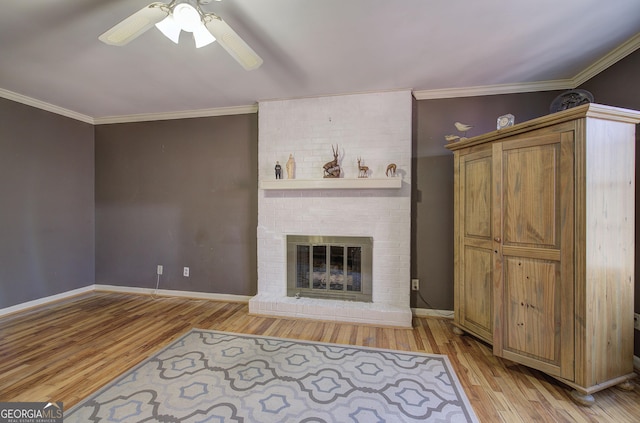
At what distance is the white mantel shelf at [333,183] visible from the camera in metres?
2.68

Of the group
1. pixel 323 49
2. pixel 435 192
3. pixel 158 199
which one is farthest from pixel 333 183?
pixel 158 199

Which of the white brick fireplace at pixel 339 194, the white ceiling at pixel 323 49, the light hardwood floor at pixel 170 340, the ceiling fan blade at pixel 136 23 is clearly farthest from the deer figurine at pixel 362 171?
the ceiling fan blade at pixel 136 23

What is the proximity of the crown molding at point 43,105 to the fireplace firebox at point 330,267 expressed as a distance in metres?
3.34

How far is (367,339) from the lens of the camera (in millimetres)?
2373

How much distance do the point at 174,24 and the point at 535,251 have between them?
105 inches

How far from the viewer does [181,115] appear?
3.46 metres

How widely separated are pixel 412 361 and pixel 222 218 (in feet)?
8.71

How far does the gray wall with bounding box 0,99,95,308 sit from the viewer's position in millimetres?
2881

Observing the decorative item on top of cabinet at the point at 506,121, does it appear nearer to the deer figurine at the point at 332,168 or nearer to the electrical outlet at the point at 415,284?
the deer figurine at the point at 332,168

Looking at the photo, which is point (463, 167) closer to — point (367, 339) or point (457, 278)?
point (457, 278)

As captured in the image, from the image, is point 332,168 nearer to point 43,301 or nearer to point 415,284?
point 415,284

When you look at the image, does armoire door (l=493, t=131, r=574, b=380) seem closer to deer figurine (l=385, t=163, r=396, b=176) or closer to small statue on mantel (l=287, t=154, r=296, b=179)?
deer figurine (l=385, t=163, r=396, b=176)

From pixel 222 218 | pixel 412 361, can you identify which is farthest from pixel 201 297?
pixel 412 361

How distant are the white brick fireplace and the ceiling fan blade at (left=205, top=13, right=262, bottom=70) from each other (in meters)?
1.32
